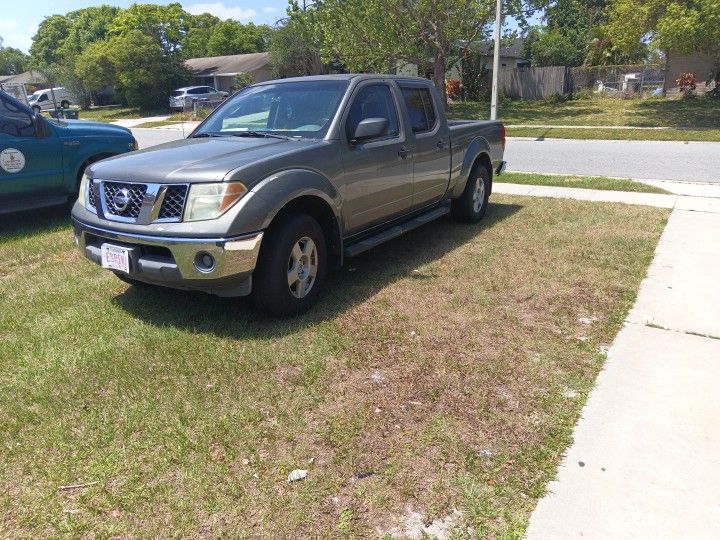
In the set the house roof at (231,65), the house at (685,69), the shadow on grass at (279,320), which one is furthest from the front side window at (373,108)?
the house roof at (231,65)

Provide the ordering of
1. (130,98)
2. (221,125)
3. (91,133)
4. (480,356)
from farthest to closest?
(130,98)
(91,133)
(221,125)
(480,356)

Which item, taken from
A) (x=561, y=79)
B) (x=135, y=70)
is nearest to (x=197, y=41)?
(x=135, y=70)

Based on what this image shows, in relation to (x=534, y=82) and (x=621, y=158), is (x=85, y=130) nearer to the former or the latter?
(x=621, y=158)

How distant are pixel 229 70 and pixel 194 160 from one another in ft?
158

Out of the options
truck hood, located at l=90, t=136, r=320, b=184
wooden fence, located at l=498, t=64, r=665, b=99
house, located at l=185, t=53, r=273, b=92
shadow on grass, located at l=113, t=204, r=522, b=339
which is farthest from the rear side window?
house, located at l=185, t=53, r=273, b=92

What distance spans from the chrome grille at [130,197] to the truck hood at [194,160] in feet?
0.16

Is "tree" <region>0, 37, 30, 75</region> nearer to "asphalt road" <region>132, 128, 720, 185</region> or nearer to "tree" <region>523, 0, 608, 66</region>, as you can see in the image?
"tree" <region>523, 0, 608, 66</region>

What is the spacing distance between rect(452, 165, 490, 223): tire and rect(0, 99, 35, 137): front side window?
525 cm

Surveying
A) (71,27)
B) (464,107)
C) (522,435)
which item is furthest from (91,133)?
(71,27)

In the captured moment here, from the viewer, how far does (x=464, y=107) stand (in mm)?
29469

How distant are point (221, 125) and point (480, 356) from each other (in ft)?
10.4

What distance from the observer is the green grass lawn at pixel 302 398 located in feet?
8.39

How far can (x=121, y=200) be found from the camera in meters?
4.09

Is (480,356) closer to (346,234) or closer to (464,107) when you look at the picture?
(346,234)
